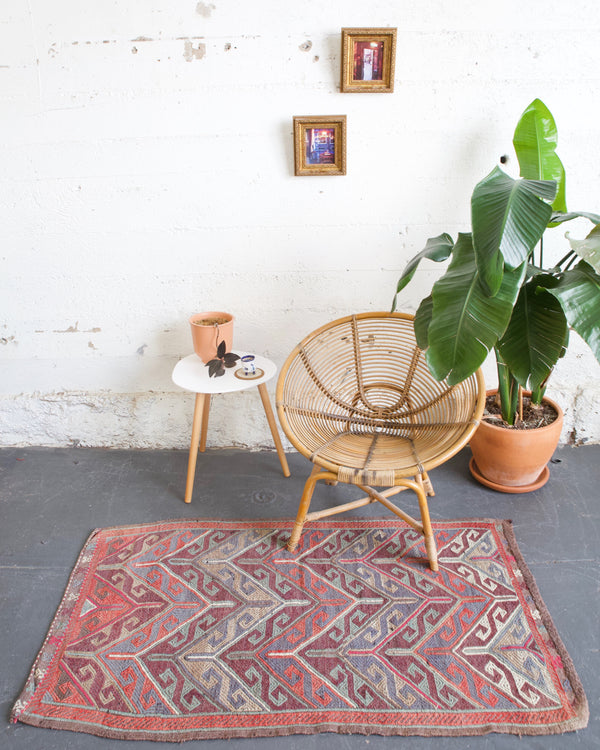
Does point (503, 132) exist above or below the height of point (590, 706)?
above

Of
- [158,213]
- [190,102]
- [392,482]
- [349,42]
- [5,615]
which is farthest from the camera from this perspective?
[158,213]

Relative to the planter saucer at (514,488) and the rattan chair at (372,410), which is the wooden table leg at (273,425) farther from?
the planter saucer at (514,488)

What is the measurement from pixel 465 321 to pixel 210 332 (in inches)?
39.5

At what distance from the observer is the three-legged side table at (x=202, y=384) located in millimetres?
1952

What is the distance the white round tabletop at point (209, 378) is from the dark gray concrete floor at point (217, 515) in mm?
501

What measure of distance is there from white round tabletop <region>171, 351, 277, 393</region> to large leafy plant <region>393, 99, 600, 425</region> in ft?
2.16

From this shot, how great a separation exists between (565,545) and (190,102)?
2.13 m

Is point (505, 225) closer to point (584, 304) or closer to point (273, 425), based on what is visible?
point (584, 304)

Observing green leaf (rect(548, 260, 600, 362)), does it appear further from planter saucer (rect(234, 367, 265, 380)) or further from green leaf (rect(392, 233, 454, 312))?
planter saucer (rect(234, 367, 265, 380))

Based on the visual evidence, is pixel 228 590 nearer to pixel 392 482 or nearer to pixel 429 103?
pixel 392 482

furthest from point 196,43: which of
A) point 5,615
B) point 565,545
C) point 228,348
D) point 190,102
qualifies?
point 565,545

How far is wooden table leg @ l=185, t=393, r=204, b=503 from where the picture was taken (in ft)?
6.64

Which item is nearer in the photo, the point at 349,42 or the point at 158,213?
the point at 349,42

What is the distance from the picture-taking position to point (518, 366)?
5.51ft
